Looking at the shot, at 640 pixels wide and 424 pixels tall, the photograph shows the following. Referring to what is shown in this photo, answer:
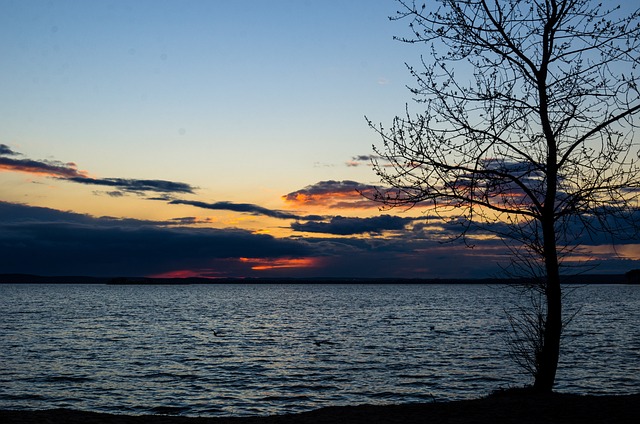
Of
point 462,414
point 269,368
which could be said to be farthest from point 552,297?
point 269,368

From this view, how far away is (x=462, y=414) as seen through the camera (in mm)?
13367

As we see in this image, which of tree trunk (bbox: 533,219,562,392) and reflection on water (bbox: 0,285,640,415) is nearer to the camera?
tree trunk (bbox: 533,219,562,392)

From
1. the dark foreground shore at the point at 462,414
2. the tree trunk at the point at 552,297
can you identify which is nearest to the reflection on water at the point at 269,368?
the dark foreground shore at the point at 462,414

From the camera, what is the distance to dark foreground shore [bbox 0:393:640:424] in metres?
12.6

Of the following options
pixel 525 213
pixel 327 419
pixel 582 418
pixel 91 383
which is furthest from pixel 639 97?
pixel 91 383

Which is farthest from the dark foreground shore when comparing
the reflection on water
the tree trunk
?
the reflection on water

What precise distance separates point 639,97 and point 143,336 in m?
51.7

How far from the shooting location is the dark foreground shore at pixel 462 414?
1257cm

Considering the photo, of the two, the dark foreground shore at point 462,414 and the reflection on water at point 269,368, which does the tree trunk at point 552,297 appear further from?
the reflection on water at point 269,368

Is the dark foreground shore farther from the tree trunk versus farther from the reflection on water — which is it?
the reflection on water

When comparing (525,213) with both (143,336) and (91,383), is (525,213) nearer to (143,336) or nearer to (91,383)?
(91,383)

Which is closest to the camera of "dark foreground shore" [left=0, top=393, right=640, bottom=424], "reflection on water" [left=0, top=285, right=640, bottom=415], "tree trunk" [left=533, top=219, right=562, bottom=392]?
"dark foreground shore" [left=0, top=393, right=640, bottom=424]

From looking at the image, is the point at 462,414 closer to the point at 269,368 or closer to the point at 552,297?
the point at 552,297

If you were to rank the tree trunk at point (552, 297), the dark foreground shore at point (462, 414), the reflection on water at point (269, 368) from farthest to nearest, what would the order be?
1. the reflection on water at point (269, 368)
2. the tree trunk at point (552, 297)
3. the dark foreground shore at point (462, 414)
